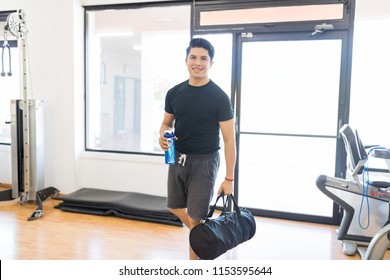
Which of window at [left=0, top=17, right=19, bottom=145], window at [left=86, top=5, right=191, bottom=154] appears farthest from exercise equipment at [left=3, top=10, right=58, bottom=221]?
window at [left=0, top=17, right=19, bottom=145]

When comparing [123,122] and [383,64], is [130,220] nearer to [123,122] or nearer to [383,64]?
[123,122]

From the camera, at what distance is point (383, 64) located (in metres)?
3.24

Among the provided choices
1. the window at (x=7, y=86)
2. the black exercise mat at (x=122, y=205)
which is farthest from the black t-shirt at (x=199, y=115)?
the window at (x=7, y=86)

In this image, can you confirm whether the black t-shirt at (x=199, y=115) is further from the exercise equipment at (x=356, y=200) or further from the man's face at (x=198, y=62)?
the exercise equipment at (x=356, y=200)

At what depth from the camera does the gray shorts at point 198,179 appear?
1.94 meters

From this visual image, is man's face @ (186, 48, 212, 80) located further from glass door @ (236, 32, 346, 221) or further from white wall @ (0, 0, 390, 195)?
white wall @ (0, 0, 390, 195)

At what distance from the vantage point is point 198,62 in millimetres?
1862

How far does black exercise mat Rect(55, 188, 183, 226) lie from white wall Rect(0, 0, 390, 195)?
24cm

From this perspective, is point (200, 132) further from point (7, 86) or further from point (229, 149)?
point (7, 86)

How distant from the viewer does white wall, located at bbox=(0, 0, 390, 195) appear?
12.8 ft

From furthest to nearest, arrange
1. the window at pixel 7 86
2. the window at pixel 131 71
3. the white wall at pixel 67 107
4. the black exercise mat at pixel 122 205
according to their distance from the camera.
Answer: the window at pixel 7 86 < the window at pixel 131 71 < the white wall at pixel 67 107 < the black exercise mat at pixel 122 205

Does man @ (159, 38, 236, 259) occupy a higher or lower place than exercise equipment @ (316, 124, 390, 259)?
higher

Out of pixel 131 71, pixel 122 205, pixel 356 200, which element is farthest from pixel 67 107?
pixel 356 200

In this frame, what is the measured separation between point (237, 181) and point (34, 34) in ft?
9.92
